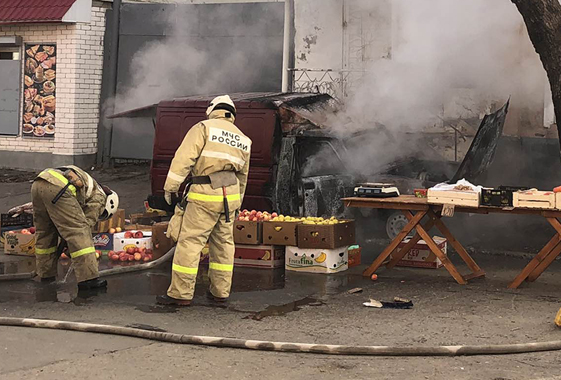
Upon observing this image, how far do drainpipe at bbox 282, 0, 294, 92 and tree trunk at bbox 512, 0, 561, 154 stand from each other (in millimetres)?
6829

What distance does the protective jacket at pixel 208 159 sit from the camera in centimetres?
749

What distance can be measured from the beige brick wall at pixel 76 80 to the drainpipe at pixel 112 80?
0.73 ft

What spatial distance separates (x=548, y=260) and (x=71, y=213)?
4789 mm

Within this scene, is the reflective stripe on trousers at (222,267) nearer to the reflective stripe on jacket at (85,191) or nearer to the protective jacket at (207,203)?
the protective jacket at (207,203)

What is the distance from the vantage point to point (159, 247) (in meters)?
9.88

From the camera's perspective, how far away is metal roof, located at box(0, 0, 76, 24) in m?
17.0

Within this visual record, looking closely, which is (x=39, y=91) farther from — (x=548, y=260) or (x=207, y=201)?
(x=548, y=260)

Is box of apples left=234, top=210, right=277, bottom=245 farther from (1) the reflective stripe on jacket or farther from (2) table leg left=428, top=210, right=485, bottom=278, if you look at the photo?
(2) table leg left=428, top=210, right=485, bottom=278

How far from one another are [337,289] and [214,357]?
291 cm

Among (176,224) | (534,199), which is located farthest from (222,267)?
(534,199)

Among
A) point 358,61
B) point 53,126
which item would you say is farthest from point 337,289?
point 53,126

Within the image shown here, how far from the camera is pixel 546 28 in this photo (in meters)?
9.14

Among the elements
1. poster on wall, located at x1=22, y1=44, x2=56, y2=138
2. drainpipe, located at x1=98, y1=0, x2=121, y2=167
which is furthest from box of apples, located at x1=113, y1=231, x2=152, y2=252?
poster on wall, located at x1=22, y1=44, x2=56, y2=138

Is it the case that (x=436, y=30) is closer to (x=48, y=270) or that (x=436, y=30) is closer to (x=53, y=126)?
(x=48, y=270)
